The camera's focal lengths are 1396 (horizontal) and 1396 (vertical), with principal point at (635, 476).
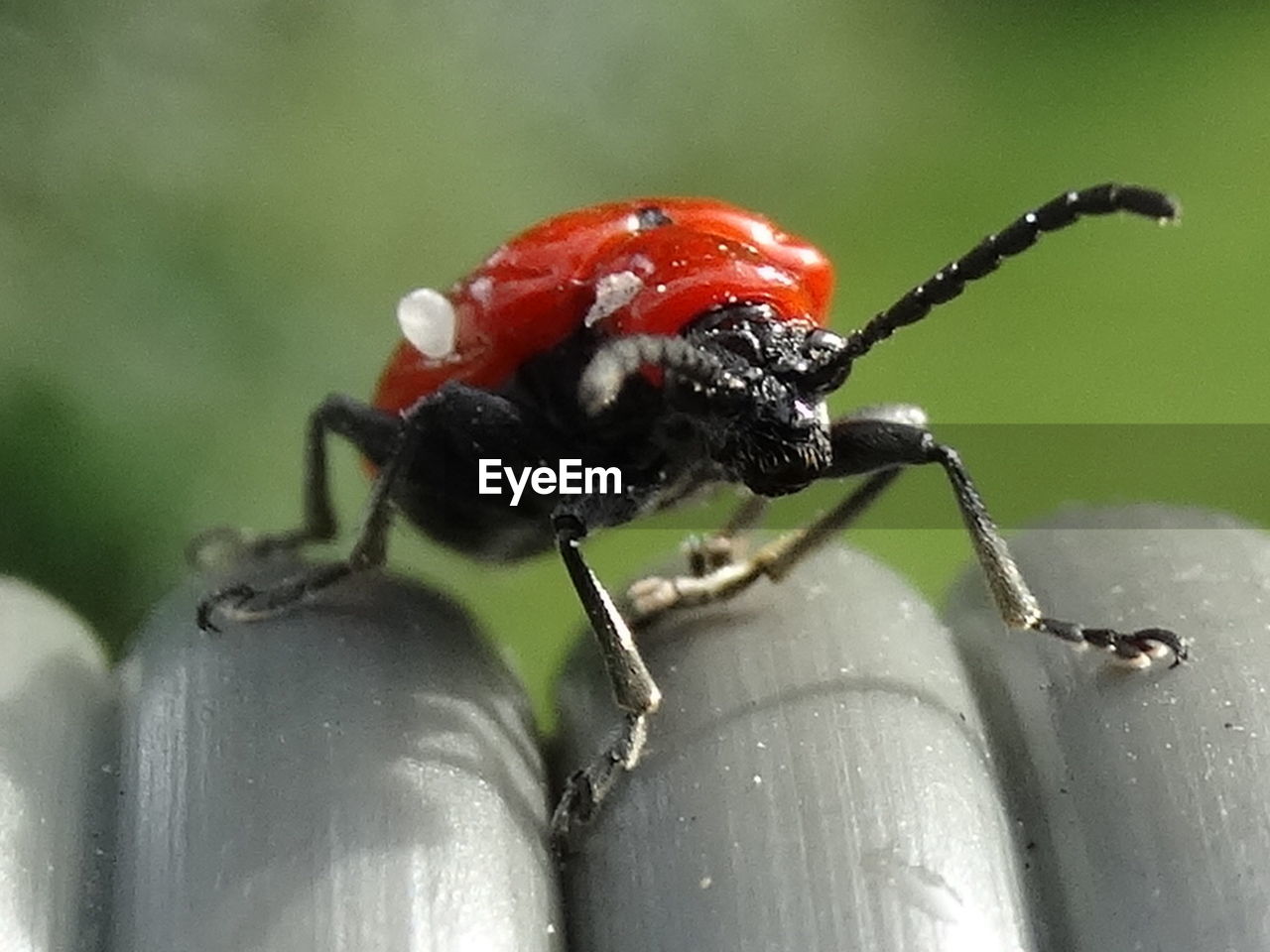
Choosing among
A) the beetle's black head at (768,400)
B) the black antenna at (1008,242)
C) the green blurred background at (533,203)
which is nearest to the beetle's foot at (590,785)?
the beetle's black head at (768,400)

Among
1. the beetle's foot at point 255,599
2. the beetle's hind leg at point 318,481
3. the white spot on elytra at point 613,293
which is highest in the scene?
the white spot on elytra at point 613,293

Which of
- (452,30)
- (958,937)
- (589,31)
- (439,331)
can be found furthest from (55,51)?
(958,937)

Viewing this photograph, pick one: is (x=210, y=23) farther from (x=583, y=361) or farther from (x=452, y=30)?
(x=583, y=361)

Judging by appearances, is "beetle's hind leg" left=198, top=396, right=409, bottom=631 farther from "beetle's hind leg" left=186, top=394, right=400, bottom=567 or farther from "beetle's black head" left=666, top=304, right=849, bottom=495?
"beetle's black head" left=666, top=304, right=849, bottom=495

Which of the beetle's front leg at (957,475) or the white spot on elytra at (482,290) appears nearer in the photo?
the beetle's front leg at (957,475)

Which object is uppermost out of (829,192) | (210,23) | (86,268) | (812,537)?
(210,23)

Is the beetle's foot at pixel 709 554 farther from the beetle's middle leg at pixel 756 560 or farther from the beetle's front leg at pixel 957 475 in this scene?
the beetle's front leg at pixel 957 475

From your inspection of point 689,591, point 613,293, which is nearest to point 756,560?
point 689,591
